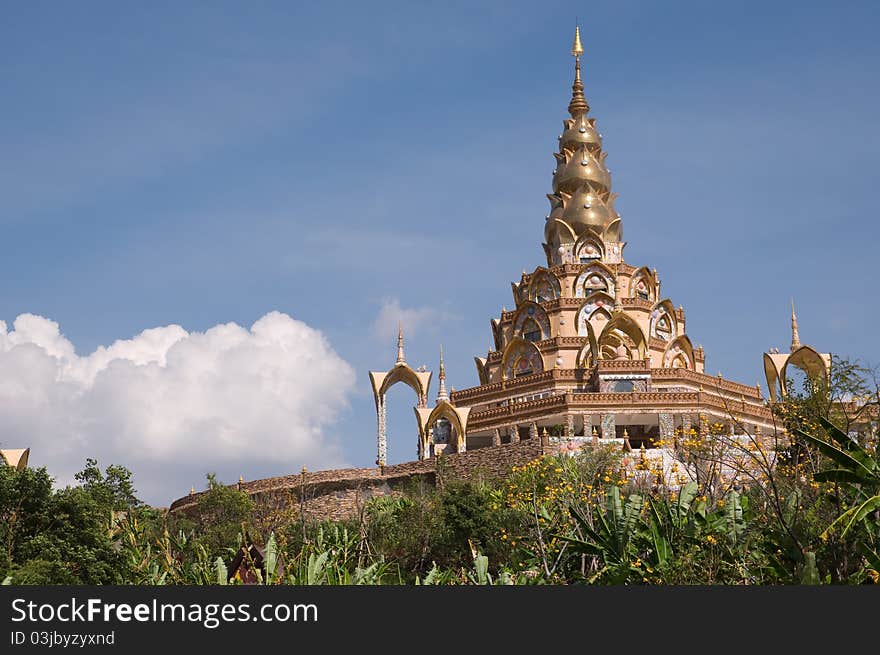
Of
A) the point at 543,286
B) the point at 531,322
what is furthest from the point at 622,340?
the point at 543,286

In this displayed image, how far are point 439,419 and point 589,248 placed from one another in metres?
12.2

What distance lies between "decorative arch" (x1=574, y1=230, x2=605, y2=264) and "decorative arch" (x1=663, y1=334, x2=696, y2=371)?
592cm

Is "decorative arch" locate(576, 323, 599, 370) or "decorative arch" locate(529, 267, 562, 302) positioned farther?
"decorative arch" locate(529, 267, 562, 302)

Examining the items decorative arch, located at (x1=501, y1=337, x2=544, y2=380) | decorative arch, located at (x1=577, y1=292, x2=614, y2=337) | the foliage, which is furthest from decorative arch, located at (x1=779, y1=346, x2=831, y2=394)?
the foliage

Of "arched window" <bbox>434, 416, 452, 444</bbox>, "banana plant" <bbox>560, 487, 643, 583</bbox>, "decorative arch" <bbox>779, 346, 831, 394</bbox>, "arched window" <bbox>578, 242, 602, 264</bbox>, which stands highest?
"arched window" <bbox>578, 242, 602, 264</bbox>

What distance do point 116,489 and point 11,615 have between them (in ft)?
86.1

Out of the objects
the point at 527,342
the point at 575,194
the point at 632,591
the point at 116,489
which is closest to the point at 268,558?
the point at 632,591

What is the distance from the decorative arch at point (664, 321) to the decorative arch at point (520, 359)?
5.62 m

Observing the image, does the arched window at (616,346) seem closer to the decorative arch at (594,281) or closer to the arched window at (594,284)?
the decorative arch at (594,281)

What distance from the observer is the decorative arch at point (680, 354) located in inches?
2201

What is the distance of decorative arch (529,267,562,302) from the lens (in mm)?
58312

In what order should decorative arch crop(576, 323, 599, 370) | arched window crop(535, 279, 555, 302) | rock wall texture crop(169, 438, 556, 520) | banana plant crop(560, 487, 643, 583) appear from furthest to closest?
arched window crop(535, 279, 555, 302) → decorative arch crop(576, 323, 599, 370) → rock wall texture crop(169, 438, 556, 520) → banana plant crop(560, 487, 643, 583)

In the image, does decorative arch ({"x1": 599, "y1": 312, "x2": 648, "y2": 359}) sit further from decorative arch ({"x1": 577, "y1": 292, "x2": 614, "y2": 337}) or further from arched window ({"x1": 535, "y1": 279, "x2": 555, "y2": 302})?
arched window ({"x1": 535, "y1": 279, "x2": 555, "y2": 302})

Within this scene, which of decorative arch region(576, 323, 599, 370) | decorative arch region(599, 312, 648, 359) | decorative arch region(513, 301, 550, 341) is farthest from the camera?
decorative arch region(513, 301, 550, 341)
